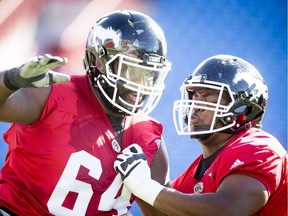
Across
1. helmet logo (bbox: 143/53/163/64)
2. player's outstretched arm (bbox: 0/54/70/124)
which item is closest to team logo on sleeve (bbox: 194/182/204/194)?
helmet logo (bbox: 143/53/163/64)

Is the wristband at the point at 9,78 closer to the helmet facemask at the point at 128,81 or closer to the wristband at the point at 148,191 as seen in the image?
the helmet facemask at the point at 128,81

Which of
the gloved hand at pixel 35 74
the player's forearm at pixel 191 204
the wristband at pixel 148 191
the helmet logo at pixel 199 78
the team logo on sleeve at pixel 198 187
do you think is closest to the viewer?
the gloved hand at pixel 35 74

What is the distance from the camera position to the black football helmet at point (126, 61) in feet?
7.88

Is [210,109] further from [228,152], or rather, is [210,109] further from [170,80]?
[170,80]

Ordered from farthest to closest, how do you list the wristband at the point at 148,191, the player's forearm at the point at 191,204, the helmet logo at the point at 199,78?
the helmet logo at the point at 199,78 → the wristband at the point at 148,191 → the player's forearm at the point at 191,204

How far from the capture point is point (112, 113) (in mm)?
2471

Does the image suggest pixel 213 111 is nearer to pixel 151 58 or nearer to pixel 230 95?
pixel 230 95

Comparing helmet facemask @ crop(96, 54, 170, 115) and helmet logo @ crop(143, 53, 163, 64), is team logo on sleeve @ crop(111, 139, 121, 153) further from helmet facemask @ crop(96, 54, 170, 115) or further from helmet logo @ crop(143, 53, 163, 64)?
helmet logo @ crop(143, 53, 163, 64)

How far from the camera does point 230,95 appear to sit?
2.56 metres

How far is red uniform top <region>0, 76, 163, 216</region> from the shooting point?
2.27 meters

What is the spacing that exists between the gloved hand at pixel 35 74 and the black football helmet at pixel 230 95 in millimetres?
719

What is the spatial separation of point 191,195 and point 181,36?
53.1 inches

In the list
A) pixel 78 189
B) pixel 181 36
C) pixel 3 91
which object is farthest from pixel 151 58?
pixel 181 36

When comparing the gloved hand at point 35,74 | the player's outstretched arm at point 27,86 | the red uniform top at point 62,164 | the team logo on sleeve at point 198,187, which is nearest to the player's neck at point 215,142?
the team logo on sleeve at point 198,187
